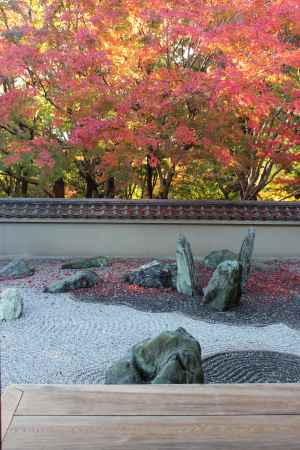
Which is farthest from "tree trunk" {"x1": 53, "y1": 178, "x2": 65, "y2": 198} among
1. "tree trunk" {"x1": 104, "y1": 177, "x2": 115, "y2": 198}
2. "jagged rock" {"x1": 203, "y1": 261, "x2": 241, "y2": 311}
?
"jagged rock" {"x1": 203, "y1": 261, "x2": 241, "y2": 311}

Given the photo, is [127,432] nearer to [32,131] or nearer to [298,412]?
[298,412]

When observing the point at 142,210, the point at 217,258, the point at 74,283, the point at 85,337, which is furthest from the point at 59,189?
the point at 85,337

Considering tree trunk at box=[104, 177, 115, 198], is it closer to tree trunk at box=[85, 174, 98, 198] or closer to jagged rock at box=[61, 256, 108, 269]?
tree trunk at box=[85, 174, 98, 198]

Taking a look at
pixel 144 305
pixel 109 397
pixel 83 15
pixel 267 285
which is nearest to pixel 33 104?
pixel 83 15

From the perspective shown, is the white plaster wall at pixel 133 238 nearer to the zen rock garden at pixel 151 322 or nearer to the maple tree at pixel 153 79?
the zen rock garden at pixel 151 322

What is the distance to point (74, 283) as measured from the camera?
6719 mm

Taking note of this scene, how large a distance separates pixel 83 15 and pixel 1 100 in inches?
96.0

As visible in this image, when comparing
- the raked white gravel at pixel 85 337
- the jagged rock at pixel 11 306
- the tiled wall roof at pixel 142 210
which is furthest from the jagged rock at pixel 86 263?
the jagged rock at pixel 11 306

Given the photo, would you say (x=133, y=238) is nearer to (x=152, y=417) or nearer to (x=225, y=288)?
(x=225, y=288)

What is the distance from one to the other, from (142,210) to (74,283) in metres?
2.88

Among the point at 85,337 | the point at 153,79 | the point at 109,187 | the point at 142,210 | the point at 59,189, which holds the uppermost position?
the point at 153,79

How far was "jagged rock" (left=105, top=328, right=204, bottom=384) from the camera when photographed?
3135 mm

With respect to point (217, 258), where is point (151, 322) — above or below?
below

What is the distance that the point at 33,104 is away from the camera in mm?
7742
